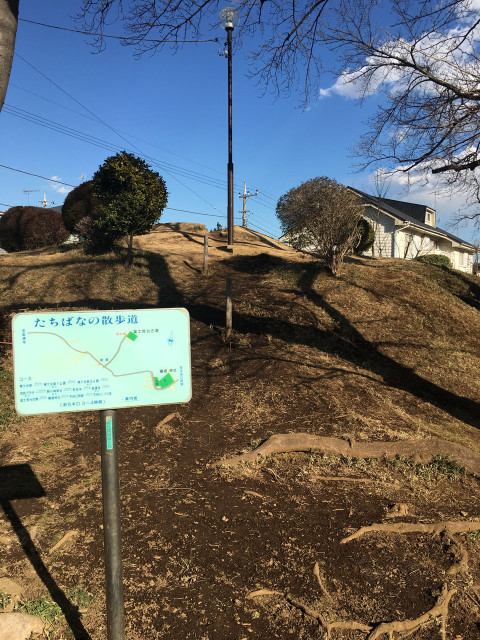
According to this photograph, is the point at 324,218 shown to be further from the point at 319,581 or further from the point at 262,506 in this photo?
the point at 319,581

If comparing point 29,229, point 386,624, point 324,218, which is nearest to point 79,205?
point 29,229

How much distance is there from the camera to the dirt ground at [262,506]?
9.50 feet

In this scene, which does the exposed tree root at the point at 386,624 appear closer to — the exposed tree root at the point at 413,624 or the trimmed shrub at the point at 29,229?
the exposed tree root at the point at 413,624

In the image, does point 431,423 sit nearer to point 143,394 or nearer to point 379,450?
point 379,450

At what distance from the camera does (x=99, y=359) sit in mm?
2127

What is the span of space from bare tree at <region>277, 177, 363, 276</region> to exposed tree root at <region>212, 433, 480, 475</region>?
8.61m

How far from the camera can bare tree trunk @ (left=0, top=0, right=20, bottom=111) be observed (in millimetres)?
3811

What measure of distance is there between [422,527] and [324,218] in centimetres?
1085

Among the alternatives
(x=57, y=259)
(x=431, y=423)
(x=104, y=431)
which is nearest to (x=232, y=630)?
(x=104, y=431)

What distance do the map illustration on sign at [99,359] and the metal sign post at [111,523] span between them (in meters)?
0.13

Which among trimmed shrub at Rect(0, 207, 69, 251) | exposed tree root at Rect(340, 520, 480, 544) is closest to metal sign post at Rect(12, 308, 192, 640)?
exposed tree root at Rect(340, 520, 480, 544)

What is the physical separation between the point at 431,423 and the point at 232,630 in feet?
16.0

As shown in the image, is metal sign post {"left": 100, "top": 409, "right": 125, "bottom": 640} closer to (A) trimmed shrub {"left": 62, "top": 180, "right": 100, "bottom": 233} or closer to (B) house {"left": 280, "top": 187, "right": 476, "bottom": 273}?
(A) trimmed shrub {"left": 62, "top": 180, "right": 100, "bottom": 233}

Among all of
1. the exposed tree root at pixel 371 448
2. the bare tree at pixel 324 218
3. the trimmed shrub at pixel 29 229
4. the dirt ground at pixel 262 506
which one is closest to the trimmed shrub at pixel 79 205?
the trimmed shrub at pixel 29 229
